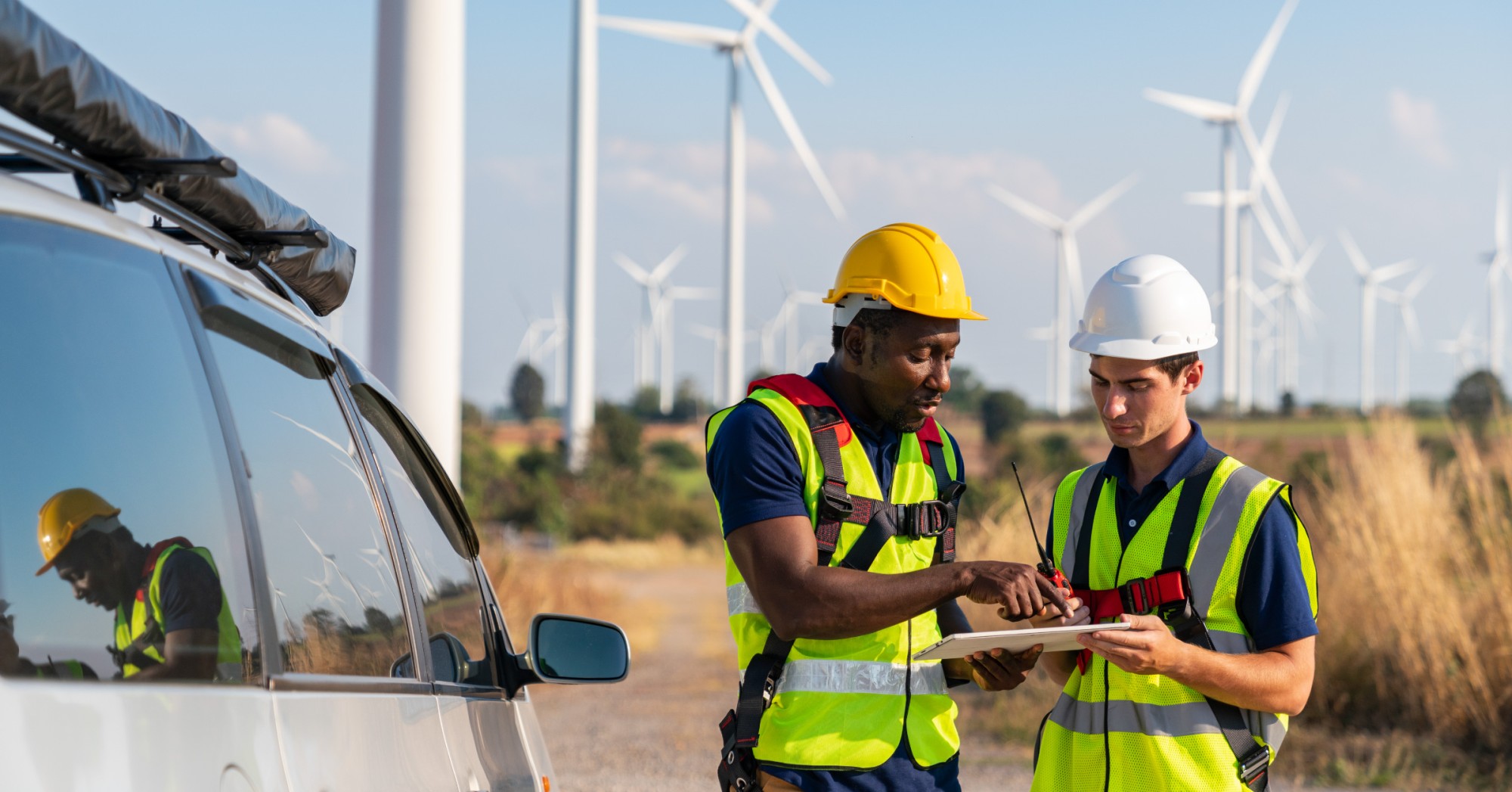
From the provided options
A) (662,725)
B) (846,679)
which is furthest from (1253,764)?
(662,725)

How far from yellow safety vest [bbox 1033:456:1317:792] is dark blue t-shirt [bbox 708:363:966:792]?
329 mm

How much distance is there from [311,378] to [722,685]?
11.5 meters

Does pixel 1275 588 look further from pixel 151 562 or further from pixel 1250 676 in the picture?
pixel 151 562

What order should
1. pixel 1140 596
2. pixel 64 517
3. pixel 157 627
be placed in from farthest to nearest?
pixel 1140 596 → pixel 157 627 → pixel 64 517

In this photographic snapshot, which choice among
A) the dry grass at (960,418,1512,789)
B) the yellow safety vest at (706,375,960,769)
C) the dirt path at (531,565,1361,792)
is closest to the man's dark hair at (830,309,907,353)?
the yellow safety vest at (706,375,960,769)

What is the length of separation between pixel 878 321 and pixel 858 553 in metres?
0.52

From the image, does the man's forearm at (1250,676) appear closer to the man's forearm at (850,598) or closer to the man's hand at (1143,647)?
the man's hand at (1143,647)

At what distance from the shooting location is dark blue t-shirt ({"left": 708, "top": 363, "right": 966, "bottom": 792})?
2.83m

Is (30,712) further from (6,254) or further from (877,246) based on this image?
(877,246)

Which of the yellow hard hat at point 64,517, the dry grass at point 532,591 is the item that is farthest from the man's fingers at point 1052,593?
the dry grass at point 532,591

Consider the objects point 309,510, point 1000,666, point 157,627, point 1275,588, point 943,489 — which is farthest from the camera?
point 943,489

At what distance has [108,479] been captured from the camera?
4.90 feet

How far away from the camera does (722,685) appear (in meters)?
13.4

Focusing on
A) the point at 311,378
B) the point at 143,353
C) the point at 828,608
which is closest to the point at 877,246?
the point at 828,608
